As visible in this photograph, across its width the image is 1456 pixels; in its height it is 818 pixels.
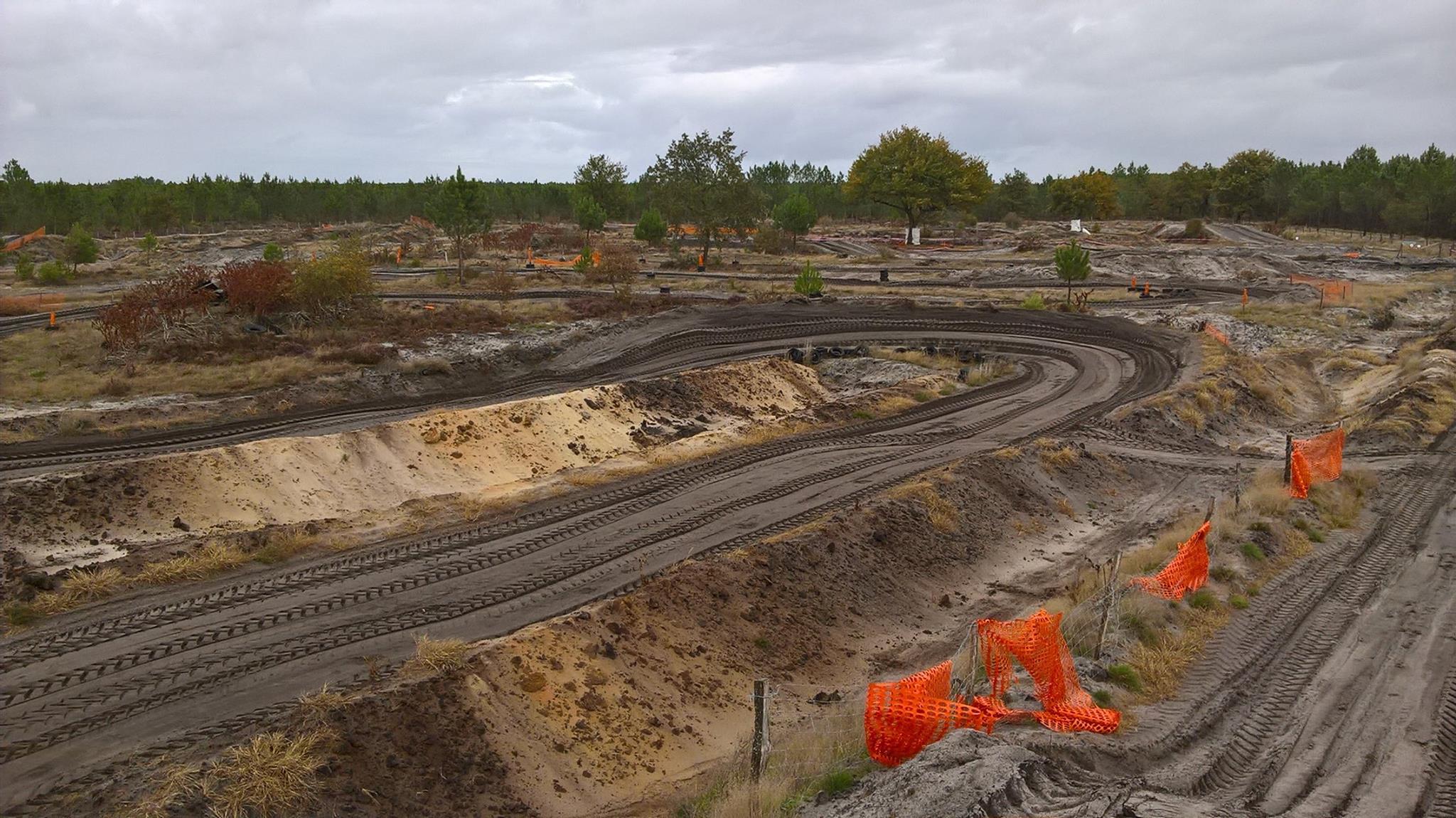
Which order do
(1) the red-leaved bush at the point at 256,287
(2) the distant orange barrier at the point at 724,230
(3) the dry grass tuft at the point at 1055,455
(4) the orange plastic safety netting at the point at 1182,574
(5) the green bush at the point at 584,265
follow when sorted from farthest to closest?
1. (2) the distant orange barrier at the point at 724,230
2. (5) the green bush at the point at 584,265
3. (1) the red-leaved bush at the point at 256,287
4. (3) the dry grass tuft at the point at 1055,455
5. (4) the orange plastic safety netting at the point at 1182,574

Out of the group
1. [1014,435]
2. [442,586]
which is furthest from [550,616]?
[1014,435]

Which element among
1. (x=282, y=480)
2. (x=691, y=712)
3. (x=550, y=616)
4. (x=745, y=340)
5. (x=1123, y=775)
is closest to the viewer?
(x=1123, y=775)

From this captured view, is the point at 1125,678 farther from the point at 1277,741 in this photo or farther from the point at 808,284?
the point at 808,284

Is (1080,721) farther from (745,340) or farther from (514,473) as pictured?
(745,340)

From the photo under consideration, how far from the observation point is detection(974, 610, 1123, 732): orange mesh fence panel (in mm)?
11398

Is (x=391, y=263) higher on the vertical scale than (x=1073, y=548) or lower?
higher

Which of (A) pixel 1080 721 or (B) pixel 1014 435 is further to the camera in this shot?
(B) pixel 1014 435

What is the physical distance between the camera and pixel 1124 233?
314 feet

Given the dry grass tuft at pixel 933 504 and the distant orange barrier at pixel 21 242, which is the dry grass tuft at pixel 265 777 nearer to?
the dry grass tuft at pixel 933 504

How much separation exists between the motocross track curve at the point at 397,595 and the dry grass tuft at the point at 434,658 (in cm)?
58

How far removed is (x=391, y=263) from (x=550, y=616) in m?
61.0

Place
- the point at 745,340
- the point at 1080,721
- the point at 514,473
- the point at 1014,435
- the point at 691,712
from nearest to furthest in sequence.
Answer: the point at 1080,721 → the point at 691,712 → the point at 514,473 → the point at 1014,435 → the point at 745,340

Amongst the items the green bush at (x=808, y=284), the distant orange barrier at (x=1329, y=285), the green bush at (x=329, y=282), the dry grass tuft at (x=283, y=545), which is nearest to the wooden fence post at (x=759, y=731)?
the dry grass tuft at (x=283, y=545)

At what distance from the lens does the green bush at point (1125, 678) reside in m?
12.8
